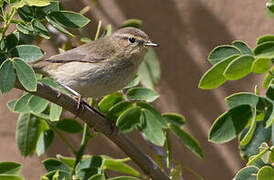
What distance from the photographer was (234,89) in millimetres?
3557

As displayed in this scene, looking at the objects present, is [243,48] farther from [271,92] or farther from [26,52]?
[26,52]

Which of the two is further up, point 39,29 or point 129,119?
point 39,29

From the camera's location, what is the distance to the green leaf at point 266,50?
188 centimetres

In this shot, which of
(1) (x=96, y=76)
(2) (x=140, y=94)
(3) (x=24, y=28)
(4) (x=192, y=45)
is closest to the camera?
(3) (x=24, y=28)

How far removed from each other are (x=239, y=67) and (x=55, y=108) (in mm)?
911

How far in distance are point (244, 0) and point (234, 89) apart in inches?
22.9

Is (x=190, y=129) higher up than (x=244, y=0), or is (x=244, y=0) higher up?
(x=244, y=0)

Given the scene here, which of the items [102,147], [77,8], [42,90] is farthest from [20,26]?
[102,147]

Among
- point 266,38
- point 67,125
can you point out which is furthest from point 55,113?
point 266,38

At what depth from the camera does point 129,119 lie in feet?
8.19

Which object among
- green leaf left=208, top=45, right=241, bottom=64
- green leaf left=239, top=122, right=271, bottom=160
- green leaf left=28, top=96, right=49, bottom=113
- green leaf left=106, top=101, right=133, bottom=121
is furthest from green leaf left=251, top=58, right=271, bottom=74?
green leaf left=28, top=96, right=49, bottom=113

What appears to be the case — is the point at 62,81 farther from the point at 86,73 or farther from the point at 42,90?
the point at 42,90

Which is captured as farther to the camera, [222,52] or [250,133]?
[222,52]

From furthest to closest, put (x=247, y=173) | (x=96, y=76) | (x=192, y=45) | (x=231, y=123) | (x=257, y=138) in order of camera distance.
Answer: (x=192, y=45)
(x=96, y=76)
(x=257, y=138)
(x=231, y=123)
(x=247, y=173)
